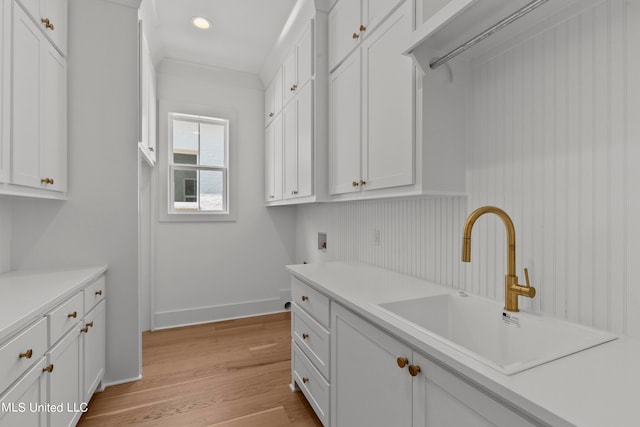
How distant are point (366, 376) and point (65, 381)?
57.4 inches

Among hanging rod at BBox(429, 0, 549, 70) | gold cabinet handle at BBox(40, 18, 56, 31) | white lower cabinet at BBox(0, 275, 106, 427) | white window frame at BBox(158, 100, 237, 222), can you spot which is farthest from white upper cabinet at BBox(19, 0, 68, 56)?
hanging rod at BBox(429, 0, 549, 70)

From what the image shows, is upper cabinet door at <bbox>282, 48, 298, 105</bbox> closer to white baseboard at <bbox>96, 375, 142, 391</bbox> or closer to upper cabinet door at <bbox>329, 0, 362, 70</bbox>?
upper cabinet door at <bbox>329, 0, 362, 70</bbox>

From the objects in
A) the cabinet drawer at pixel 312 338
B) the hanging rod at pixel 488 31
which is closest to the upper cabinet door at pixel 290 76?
the hanging rod at pixel 488 31

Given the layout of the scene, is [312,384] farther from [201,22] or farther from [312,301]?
[201,22]

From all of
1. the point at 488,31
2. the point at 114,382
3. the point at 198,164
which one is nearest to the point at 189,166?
the point at 198,164

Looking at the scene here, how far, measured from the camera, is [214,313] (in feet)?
11.2

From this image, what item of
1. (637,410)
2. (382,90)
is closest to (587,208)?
(637,410)

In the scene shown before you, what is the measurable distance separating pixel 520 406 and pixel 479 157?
1050mm

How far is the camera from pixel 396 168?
149 centimetres

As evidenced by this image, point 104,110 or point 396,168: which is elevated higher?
point 104,110

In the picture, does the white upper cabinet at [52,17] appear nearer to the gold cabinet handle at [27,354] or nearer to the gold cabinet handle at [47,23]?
the gold cabinet handle at [47,23]

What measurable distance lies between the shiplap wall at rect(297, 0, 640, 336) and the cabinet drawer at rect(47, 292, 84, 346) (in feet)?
6.08

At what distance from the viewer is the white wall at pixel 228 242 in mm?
3221

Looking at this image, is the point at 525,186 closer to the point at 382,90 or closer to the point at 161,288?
the point at 382,90
